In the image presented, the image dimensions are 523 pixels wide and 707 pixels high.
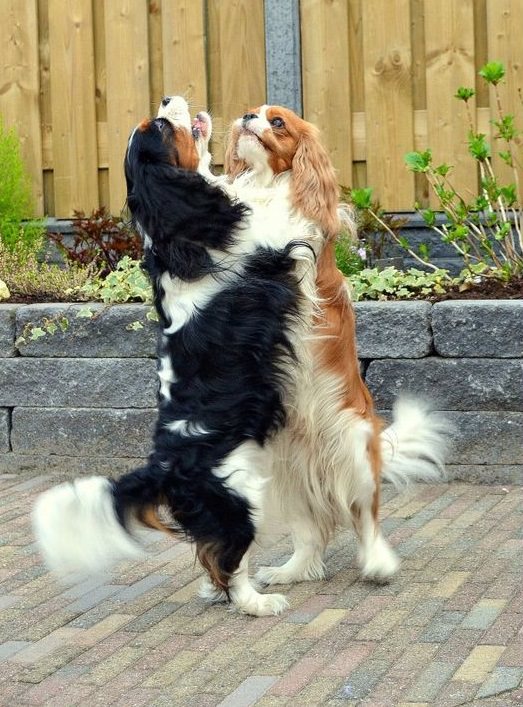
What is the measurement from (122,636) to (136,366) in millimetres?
2437

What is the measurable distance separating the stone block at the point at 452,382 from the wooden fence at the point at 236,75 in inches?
68.1

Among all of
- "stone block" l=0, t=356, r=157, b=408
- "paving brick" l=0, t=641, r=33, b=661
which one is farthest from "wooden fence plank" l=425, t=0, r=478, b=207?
"paving brick" l=0, t=641, r=33, b=661

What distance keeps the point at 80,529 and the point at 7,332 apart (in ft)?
8.89

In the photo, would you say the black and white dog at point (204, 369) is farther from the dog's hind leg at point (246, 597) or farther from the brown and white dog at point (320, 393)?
the brown and white dog at point (320, 393)

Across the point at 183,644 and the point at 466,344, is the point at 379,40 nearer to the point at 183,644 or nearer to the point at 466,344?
the point at 466,344

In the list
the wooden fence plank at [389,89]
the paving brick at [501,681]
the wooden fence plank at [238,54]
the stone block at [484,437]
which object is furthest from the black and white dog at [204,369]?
the wooden fence plank at [238,54]

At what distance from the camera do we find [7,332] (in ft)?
21.6

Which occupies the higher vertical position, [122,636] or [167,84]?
[167,84]

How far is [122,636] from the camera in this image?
4.09 m

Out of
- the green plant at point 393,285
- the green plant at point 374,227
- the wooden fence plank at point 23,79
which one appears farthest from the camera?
the wooden fence plank at point 23,79

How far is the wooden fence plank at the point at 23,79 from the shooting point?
7941 millimetres

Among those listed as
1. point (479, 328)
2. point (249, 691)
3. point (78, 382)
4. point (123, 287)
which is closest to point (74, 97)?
point (123, 287)

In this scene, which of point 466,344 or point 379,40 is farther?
point 379,40

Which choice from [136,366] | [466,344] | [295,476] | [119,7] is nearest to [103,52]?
[119,7]
